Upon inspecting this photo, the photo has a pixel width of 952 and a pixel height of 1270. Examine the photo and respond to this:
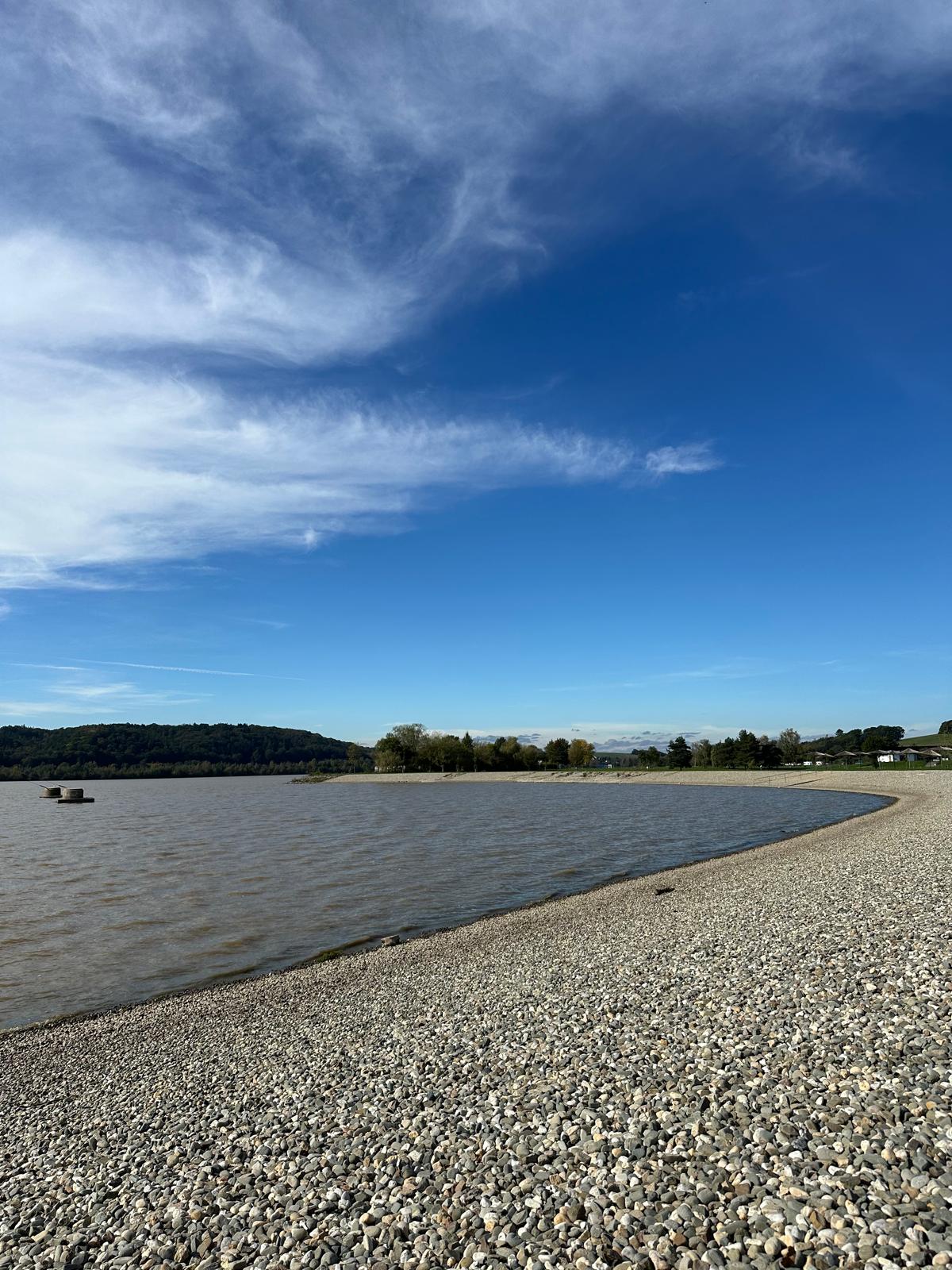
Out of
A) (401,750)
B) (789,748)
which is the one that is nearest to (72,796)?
(401,750)

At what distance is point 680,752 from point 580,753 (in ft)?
117

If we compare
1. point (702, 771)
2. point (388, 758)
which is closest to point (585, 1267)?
point (702, 771)

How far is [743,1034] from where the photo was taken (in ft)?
29.8

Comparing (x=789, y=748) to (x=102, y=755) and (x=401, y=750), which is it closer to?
(x=401, y=750)

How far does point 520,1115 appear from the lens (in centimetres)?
771

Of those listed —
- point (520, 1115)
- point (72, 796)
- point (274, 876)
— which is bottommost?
point (274, 876)

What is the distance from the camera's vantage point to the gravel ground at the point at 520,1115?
5.63m

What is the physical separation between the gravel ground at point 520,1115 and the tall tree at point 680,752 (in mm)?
143451

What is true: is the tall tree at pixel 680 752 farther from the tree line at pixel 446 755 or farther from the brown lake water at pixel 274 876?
the brown lake water at pixel 274 876

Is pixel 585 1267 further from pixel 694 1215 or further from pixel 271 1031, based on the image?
pixel 271 1031

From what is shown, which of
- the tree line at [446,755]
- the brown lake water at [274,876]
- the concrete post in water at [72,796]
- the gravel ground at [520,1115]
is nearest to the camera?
the gravel ground at [520,1115]

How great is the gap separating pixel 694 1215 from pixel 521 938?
12.5 metres

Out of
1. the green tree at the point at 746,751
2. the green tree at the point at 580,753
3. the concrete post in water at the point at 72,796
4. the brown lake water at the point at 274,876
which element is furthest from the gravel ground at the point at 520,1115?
the green tree at the point at 580,753

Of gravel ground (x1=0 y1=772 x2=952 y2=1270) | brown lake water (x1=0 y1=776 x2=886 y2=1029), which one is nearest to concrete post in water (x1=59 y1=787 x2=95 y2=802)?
brown lake water (x1=0 y1=776 x2=886 y2=1029)
